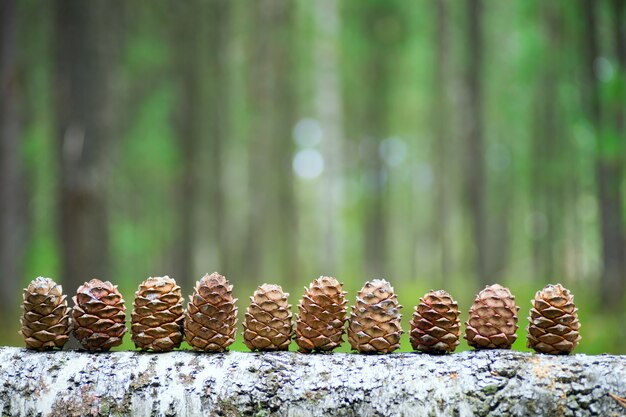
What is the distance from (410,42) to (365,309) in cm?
1596

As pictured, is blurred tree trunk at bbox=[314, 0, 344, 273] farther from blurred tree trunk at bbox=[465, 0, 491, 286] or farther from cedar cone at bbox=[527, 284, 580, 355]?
cedar cone at bbox=[527, 284, 580, 355]

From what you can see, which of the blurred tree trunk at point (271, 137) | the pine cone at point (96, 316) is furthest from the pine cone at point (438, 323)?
the blurred tree trunk at point (271, 137)

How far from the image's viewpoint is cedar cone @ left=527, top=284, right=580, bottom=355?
2322 millimetres

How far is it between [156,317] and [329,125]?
9.68 meters

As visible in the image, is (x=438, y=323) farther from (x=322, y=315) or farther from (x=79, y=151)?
(x=79, y=151)

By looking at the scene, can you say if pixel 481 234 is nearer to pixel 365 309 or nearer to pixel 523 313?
pixel 523 313

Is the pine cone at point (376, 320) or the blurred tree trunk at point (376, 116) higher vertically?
the blurred tree trunk at point (376, 116)

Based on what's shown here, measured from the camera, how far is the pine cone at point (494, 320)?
7.82 ft

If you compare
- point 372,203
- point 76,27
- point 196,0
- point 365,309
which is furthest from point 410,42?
point 365,309

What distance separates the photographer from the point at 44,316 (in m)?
2.53

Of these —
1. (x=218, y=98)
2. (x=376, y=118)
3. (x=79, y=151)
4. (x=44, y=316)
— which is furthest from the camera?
(x=376, y=118)

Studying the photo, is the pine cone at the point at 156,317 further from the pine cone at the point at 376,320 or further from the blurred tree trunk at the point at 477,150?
the blurred tree trunk at the point at 477,150

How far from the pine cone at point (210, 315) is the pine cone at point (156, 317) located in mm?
75

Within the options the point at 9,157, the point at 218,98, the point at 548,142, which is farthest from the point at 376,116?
the point at 9,157
